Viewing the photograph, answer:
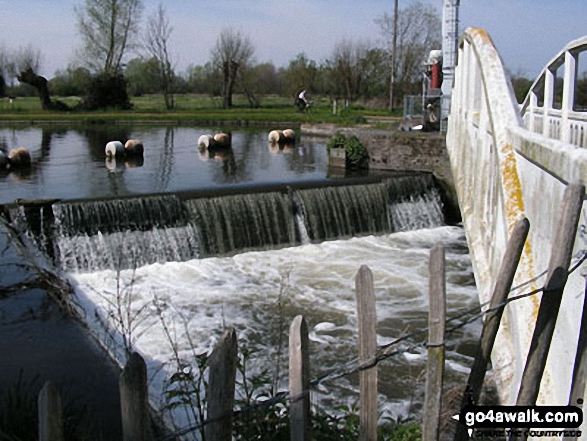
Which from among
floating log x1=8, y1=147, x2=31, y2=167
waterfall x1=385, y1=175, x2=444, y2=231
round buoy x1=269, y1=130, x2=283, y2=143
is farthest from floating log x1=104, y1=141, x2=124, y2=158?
waterfall x1=385, y1=175, x2=444, y2=231

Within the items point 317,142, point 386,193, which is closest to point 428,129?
point 386,193

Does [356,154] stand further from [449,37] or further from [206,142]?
[206,142]

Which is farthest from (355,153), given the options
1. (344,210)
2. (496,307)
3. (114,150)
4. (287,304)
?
(496,307)

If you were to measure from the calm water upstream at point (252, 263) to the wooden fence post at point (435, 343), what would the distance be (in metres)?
3.24

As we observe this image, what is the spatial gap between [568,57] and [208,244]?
26.3 ft

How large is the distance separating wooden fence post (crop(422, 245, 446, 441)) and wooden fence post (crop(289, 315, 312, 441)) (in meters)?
0.54

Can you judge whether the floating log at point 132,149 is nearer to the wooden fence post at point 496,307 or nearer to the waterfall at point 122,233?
the waterfall at point 122,233

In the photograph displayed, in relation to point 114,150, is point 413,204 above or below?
below

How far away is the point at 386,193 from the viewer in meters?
15.4

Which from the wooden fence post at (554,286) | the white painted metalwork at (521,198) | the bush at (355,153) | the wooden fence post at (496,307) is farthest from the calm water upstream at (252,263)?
the wooden fence post at (554,286)

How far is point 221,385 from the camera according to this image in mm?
2242

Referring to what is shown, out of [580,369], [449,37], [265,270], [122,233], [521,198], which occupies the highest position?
[449,37]

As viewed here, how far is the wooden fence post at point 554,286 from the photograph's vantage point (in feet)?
8.38

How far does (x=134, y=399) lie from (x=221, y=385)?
0.30m
